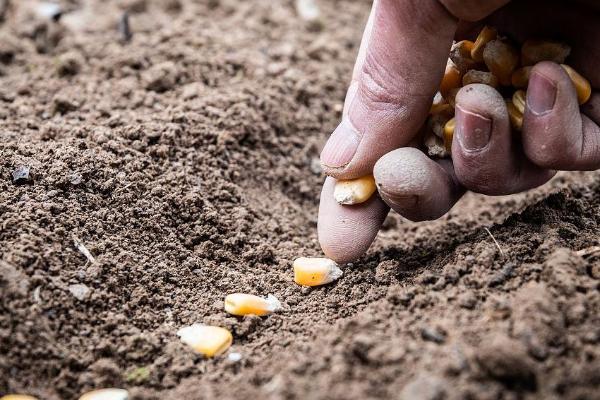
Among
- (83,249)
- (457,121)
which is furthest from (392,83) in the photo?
(83,249)

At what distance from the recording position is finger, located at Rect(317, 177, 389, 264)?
175 centimetres

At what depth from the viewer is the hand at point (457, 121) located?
147 cm

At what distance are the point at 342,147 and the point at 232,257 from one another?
452mm

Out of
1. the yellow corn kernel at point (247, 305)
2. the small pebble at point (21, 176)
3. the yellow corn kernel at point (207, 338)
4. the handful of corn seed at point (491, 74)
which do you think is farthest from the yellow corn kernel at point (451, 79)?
the small pebble at point (21, 176)

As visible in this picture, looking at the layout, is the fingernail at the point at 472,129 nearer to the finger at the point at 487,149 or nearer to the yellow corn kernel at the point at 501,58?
the finger at the point at 487,149

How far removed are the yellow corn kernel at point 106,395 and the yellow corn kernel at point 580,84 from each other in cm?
124

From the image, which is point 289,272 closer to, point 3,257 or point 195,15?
point 3,257

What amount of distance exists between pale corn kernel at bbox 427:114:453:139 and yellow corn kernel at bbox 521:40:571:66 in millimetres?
250

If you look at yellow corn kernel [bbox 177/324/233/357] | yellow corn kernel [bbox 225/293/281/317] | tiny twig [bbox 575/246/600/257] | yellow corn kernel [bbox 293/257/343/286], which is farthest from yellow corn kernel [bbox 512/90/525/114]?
yellow corn kernel [bbox 177/324/233/357]

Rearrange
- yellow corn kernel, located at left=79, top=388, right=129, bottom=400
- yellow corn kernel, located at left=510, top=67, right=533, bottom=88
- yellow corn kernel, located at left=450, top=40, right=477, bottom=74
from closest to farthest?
yellow corn kernel, located at left=79, top=388, right=129, bottom=400 → yellow corn kernel, located at left=510, top=67, right=533, bottom=88 → yellow corn kernel, located at left=450, top=40, right=477, bottom=74

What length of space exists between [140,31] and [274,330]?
70.4 inches

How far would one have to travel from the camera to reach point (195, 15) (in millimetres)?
3051

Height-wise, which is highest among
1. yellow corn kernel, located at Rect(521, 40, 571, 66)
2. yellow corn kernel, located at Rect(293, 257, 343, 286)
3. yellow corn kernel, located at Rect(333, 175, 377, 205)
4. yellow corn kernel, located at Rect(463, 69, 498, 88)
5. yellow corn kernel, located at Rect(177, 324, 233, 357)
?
yellow corn kernel, located at Rect(521, 40, 571, 66)

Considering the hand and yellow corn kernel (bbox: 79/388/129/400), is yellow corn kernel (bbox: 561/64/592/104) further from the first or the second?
yellow corn kernel (bbox: 79/388/129/400)
